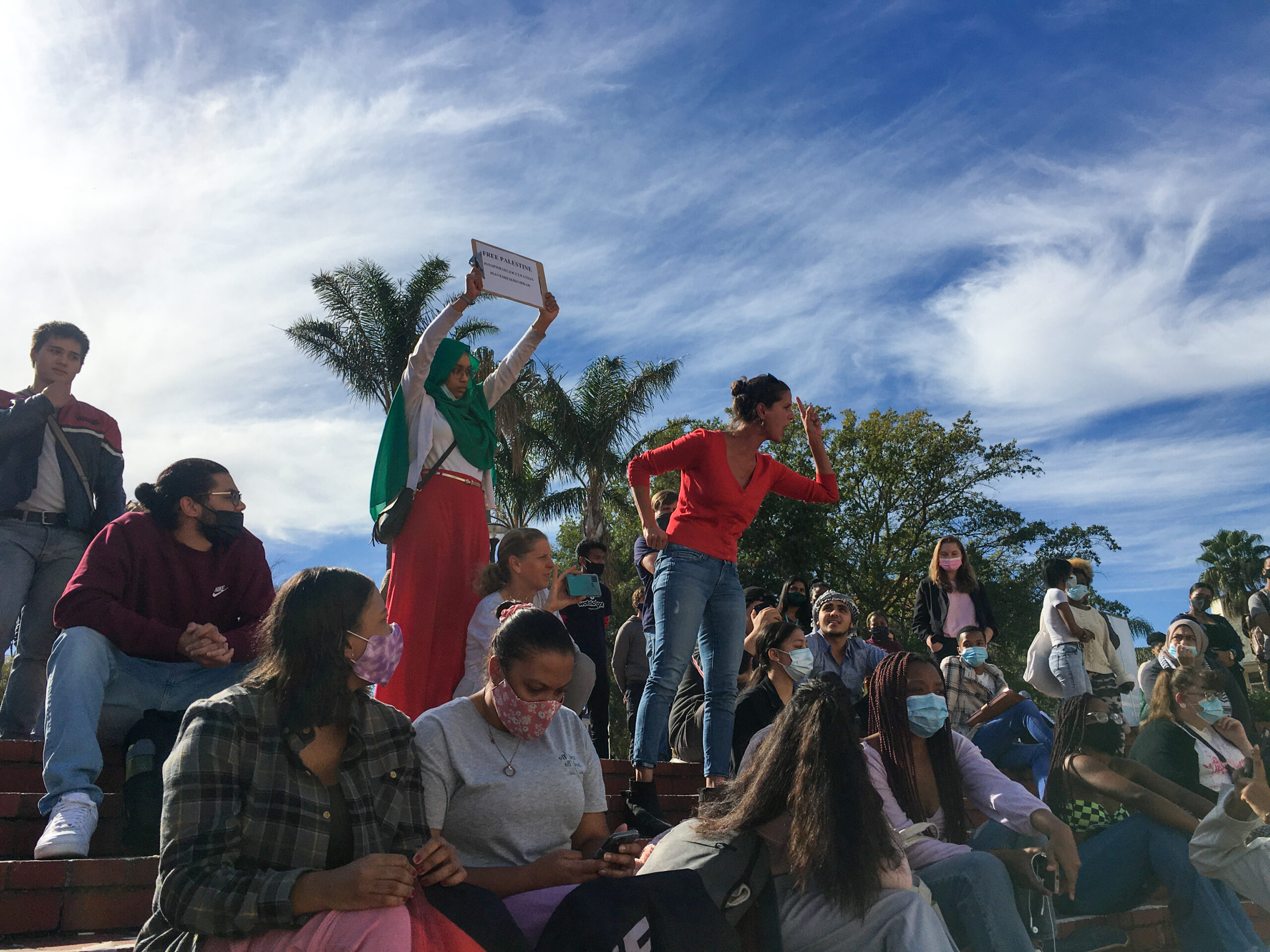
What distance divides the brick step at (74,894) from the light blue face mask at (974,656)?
5541 millimetres

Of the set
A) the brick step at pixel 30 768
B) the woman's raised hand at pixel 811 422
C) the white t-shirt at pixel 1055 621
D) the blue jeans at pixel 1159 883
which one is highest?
the woman's raised hand at pixel 811 422

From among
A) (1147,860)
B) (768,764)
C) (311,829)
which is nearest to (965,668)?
(1147,860)

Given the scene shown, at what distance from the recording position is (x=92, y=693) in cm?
367

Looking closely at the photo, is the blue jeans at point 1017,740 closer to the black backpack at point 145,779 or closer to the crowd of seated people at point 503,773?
the crowd of seated people at point 503,773

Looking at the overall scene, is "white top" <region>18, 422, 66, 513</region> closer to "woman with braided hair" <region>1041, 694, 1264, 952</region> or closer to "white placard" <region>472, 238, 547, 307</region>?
"white placard" <region>472, 238, 547, 307</region>

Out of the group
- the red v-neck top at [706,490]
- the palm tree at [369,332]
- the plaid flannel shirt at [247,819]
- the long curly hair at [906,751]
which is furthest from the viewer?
the palm tree at [369,332]

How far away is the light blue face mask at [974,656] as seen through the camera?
715 centimetres

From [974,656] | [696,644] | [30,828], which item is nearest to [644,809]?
[696,644]

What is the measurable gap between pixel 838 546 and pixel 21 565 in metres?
23.3

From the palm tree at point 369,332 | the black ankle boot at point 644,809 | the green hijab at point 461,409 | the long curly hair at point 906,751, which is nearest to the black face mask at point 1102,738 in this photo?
the long curly hair at point 906,751

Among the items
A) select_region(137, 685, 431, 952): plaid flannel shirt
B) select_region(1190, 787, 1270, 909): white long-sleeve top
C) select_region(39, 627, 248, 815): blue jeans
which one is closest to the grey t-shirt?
select_region(137, 685, 431, 952): plaid flannel shirt

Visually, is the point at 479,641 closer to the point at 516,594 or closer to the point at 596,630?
the point at 516,594

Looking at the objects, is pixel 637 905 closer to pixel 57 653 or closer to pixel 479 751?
pixel 479 751

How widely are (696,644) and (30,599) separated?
3260mm
